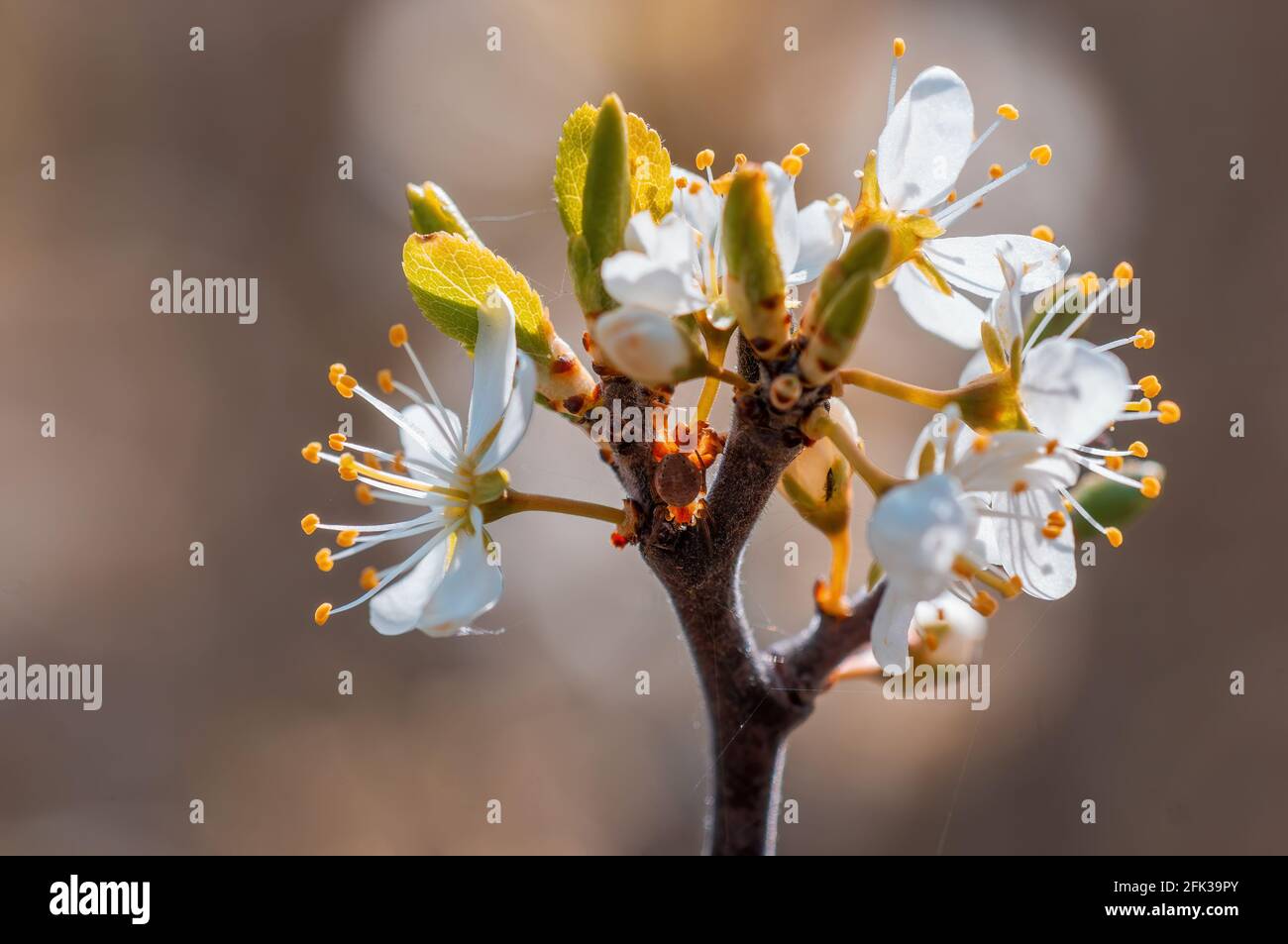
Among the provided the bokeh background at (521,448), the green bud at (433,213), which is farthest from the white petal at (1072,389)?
the bokeh background at (521,448)

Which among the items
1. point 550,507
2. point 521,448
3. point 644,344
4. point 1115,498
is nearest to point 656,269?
point 644,344

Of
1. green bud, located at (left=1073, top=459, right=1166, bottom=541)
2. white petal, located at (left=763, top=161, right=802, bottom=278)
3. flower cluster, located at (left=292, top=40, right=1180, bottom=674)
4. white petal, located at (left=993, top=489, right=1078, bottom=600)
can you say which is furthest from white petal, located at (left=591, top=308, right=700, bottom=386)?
green bud, located at (left=1073, top=459, right=1166, bottom=541)

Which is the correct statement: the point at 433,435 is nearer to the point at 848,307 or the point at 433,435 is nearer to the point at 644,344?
the point at 644,344

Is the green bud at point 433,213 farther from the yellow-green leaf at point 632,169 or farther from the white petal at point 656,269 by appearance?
the white petal at point 656,269

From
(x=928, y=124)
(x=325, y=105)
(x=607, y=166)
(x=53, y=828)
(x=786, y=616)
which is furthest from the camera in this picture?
(x=325, y=105)

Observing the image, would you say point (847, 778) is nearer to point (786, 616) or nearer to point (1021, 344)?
point (786, 616)

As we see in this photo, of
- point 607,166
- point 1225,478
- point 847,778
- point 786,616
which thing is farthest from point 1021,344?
point 1225,478

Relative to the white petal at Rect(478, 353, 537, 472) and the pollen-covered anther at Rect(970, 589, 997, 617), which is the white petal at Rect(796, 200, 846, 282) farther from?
the pollen-covered anther at Rect(970, 589, 997, 617)
